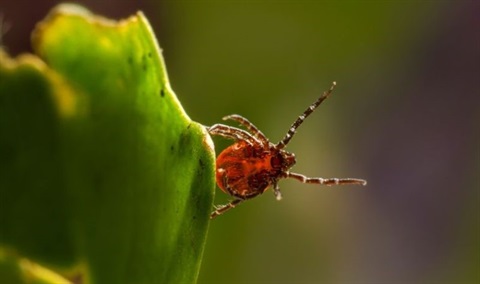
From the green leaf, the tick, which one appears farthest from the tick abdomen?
the green leaf

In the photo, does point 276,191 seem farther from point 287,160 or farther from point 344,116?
point 344,116

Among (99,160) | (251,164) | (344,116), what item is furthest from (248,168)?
(344,116)

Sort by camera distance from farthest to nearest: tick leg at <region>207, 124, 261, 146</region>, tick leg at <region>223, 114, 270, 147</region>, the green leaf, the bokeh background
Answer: the bokeh background
tick leg at <region>223, 114, 270, 147</region>
tick leg at <region>207, 124, 261, 146</region>
the green leaf

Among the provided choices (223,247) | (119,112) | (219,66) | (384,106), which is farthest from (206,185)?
(384,106)

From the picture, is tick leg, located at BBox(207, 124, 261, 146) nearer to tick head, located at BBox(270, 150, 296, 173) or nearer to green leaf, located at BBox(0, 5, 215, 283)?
tick head, located at BBox(270, 150, 296, 173)

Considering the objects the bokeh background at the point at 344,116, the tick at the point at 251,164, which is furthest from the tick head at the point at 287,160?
the bokeh background at the point at 344,116

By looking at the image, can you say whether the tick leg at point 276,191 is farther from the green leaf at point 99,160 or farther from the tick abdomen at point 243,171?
the green leaf at point 99,160
